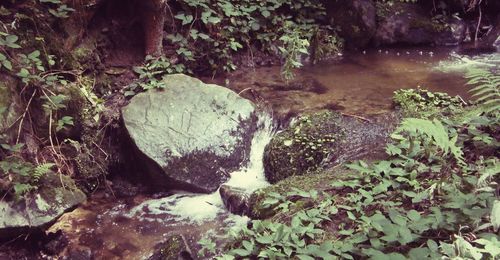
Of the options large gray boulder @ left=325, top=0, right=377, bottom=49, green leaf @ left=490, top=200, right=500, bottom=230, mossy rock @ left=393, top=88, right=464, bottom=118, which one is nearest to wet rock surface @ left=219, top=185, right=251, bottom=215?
mossy rock @ left=393, top=88, right=464, bottom=118

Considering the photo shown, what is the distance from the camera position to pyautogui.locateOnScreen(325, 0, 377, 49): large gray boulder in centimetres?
878

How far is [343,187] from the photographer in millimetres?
3691

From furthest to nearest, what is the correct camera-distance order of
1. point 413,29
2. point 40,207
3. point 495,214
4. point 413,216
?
1. point 413,29
2. point 40,207
3. point 413,216
4. point 495,214

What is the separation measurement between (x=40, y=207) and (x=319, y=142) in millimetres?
3107

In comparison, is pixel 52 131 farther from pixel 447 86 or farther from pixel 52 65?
pixel 447 86

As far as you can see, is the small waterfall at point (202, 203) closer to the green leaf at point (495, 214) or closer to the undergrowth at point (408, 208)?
the undergrowth at point (408, 208)

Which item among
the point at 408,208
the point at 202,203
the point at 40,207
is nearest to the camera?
the point at 408,208

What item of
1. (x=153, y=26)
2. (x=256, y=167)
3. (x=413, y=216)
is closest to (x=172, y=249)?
(x=256, y=167)

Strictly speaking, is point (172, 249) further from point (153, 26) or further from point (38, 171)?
point (153, 26)

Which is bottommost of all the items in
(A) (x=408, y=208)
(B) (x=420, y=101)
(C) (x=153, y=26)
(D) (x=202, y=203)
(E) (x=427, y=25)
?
(D) (x=202, y=203)

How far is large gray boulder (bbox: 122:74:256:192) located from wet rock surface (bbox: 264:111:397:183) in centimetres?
52

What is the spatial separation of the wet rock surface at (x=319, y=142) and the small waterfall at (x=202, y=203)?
0.63ft

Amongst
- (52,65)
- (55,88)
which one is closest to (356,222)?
(55,88)

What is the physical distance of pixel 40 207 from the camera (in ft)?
13.8
